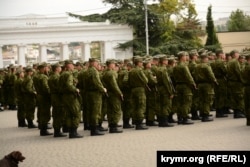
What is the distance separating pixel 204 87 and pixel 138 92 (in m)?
1.96

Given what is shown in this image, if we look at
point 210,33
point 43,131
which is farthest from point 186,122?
point 210,33

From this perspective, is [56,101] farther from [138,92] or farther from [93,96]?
[138,92]

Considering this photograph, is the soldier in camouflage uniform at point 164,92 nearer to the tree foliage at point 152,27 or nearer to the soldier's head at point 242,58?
the soldier's head at point 242,58

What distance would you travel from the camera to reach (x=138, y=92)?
1299 centimetres

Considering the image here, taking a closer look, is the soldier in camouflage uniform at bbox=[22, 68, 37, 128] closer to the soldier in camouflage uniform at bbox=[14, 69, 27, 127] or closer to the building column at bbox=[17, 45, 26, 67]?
the soldier in camouflage uniform at bbox=[14, 69, 27, 127]

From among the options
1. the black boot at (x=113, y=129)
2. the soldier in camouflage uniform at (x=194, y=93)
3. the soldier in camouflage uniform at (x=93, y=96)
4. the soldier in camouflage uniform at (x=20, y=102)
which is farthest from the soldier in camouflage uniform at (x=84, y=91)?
the soldier in camouflage uniform at (x=194, y=93)

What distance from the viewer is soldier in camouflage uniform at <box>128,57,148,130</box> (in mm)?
12883

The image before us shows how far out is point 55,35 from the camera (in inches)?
1495

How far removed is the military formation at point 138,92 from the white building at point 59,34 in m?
22.7

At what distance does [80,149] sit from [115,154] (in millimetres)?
1150

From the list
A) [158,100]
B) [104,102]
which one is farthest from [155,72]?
[104,102]

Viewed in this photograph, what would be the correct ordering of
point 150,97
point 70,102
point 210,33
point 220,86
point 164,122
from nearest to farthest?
point 70,102, point 164,122, point 150,97, point 220,86, point 210,33

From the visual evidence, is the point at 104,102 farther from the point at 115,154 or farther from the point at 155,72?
the point at 115,154

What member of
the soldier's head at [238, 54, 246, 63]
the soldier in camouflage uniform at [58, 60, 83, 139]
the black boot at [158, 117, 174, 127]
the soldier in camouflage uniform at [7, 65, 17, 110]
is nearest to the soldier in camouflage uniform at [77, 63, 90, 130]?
the soldier in camouflage uniform at [58, 60, 83, 139]
